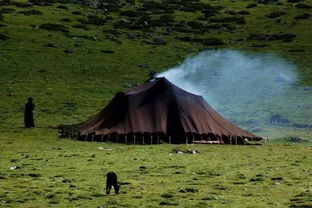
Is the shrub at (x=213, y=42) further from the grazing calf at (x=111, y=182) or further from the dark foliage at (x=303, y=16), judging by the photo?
the grazing calf at (x=111, y=182)

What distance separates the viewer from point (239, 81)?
7244 cm

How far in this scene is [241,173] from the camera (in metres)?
25.9

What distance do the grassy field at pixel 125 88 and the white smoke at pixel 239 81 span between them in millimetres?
2307

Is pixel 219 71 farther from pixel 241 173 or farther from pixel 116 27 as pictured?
pixel 241 173

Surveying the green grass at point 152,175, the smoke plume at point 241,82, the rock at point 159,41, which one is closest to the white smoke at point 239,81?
the smoke plume at point 241,82

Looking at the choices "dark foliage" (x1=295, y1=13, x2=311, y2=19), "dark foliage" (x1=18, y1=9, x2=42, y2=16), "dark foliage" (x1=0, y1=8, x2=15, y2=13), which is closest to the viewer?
"dark foliage" (x1=0, y1=8, x2=15, y2=13)

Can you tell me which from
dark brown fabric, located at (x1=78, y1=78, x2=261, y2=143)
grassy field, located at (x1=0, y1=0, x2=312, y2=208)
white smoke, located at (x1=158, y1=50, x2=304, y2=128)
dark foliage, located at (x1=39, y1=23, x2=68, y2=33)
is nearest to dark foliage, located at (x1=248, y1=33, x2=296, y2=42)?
grassy field, located at (x1=0, y1=0, x2=312, y2=208)

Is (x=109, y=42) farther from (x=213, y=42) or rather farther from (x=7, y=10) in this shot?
(x=7, y=10)

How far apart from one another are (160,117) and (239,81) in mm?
32878

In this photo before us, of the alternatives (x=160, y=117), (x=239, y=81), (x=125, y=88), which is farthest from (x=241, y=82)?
(x=160, y=117)

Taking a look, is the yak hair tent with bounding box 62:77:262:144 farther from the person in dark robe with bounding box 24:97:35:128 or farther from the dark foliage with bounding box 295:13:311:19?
the dark foliage with bounding box 295:13:311:19

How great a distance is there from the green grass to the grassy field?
0.04 metres

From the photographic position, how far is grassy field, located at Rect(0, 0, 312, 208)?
21.2 m

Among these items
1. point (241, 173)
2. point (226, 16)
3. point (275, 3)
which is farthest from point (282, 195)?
point (275, 3)
